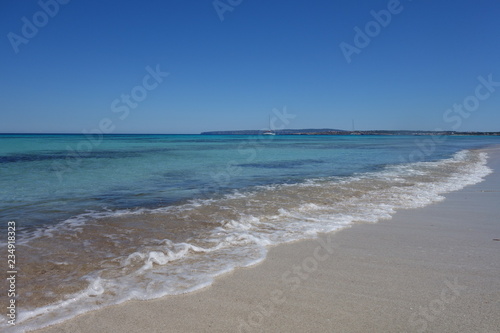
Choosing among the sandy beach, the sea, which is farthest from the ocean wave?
the sandy beach

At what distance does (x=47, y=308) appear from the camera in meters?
3.36

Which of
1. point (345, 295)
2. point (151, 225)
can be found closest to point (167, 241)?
point (151, 225)

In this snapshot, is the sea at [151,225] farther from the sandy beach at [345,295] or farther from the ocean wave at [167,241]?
the sandy beach at [345,295]

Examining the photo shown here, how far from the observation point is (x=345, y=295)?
3611mm

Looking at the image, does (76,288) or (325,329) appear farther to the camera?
(76,288)

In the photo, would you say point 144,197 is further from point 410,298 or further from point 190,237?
point 410,298

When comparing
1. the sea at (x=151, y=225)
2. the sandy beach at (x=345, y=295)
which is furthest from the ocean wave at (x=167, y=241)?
the sandy beach at (x=345, y=295)

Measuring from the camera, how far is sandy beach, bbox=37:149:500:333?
3074mm

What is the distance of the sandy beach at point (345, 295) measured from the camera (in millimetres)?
3074

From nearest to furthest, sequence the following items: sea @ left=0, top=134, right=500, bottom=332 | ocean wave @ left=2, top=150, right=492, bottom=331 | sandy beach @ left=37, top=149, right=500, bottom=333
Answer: sandy beach @ left=37, top=149, right=500, bottom=333
ocean wave @ left=2, top=150, right=492, bottom=331
sea @ left=0, top=134, right=500, bottom=332

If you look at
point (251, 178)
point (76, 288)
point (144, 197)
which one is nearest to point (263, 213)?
point (144, 197)

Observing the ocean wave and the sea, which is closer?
the ocean wave

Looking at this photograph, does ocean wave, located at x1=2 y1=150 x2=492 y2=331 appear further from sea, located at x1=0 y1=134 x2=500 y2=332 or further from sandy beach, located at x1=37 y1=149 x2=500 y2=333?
sandy beach, located at x1=37 y1=149 x2=500 y2=333

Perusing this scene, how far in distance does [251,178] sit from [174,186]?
3456mm
